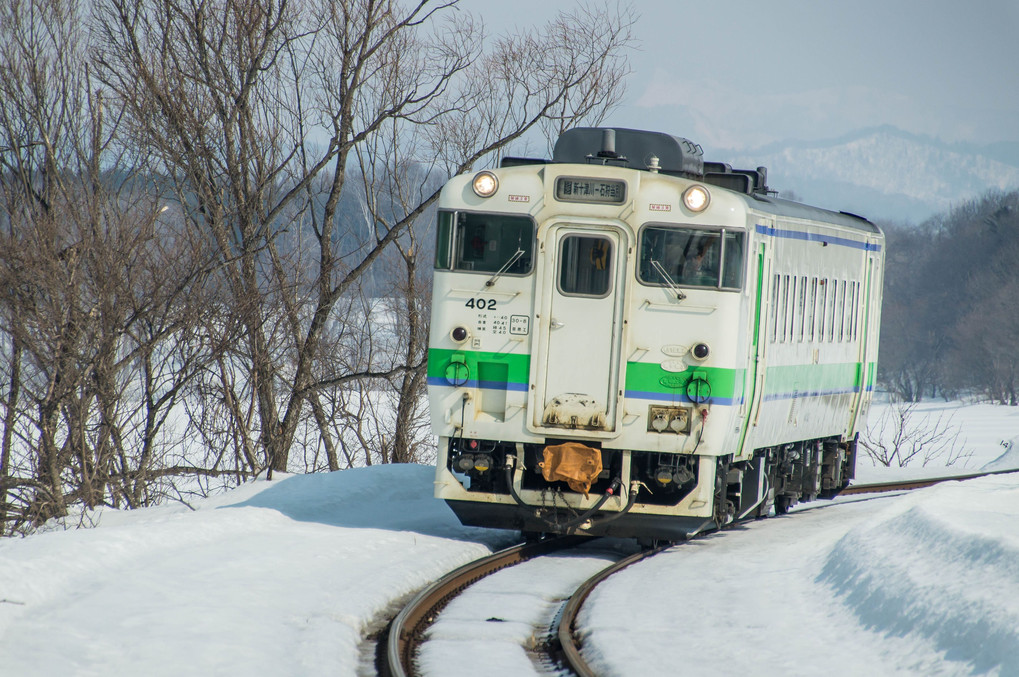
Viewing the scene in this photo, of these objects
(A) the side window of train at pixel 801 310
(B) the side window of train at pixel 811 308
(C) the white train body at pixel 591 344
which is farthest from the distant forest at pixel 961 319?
(C) the white train body at pixel 591 344

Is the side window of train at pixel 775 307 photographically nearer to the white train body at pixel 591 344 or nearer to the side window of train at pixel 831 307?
the white train body at pixel 591 344

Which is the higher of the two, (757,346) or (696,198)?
(696,198)

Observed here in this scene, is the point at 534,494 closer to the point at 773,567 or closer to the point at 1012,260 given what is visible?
the point at 773,567

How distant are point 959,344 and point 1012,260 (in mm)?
7033

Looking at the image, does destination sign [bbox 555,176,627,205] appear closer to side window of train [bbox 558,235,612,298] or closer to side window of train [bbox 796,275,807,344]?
side window of train [bbox 558,235,612,298]

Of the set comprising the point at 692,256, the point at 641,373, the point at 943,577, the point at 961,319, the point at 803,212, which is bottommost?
the point at 943,577

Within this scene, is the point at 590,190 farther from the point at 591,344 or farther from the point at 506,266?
the point at 591,344

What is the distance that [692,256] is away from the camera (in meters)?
10.1

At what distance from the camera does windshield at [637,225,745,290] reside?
998 centimetres

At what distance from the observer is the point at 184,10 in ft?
64.8

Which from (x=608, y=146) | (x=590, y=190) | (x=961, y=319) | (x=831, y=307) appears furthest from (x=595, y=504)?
(x=961, y=319)

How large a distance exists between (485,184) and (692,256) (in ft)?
6.44

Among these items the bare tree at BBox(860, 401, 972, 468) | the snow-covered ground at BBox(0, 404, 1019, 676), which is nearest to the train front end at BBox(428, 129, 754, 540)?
the snow-covered ground at BBox(0, 404, 1019, 676)

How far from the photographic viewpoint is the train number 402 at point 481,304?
33.4 ft
